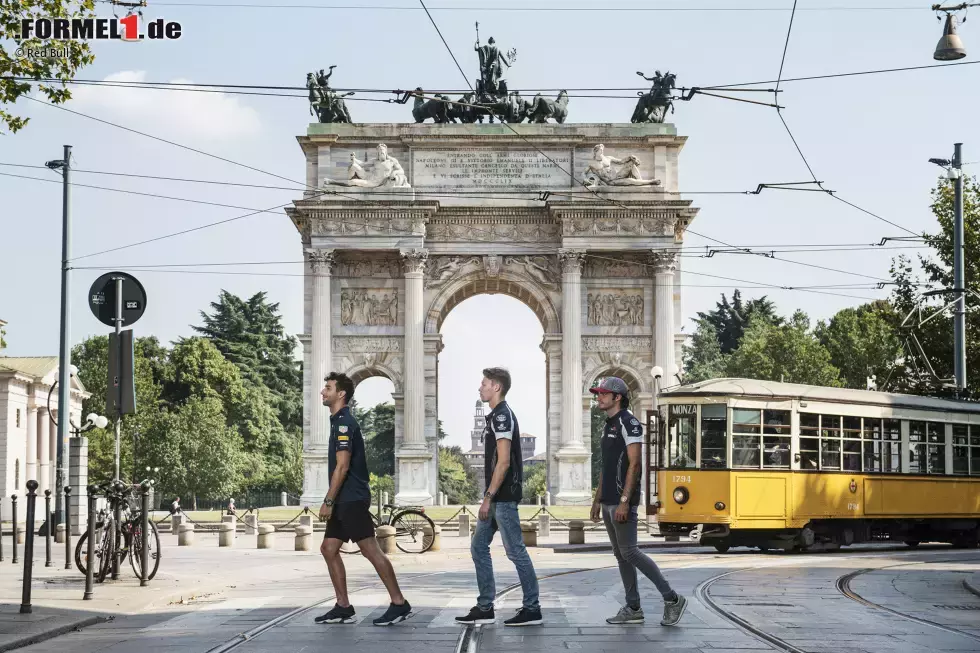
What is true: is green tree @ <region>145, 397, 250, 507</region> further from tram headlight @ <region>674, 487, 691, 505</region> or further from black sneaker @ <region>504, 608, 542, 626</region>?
black sneaker @ <region>504, 608, 542, 626</region>

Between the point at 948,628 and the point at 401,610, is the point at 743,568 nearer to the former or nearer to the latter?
the point at 948,628

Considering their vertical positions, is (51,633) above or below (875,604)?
above

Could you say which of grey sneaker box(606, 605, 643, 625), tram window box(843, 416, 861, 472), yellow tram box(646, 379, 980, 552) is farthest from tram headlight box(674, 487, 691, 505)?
grey sneaker box(606, 605, 643, 625)

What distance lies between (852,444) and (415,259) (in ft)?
90.5

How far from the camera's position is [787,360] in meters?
86.2

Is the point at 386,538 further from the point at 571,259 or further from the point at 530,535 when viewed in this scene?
the point at 571,259

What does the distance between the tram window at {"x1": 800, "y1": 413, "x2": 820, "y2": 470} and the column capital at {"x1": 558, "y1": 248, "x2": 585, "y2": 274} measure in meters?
26.6

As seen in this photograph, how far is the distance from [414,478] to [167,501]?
35820mm

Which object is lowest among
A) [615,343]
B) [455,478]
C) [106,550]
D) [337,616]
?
[455,478]

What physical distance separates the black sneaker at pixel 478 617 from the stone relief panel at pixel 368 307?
4360 centimetres

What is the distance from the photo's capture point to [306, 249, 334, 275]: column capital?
54844mm

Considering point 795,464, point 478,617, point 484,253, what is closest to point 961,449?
point 795,464

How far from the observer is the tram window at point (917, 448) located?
30641 millimetres

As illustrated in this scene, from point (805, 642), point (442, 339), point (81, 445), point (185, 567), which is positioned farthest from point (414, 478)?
point (805, 642)
